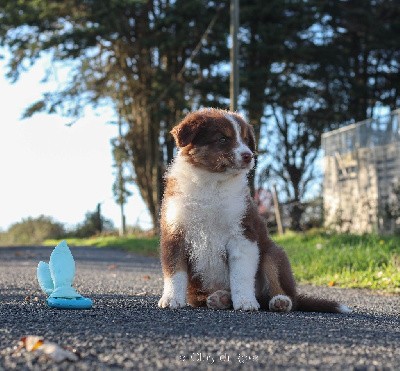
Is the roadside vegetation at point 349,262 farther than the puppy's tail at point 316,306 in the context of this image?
Yes

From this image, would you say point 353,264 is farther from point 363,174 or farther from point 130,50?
point 130,50

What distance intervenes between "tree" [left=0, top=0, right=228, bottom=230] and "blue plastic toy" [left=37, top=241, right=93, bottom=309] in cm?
1768

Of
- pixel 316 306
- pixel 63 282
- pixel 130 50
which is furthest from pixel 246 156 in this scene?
pixel 130 50

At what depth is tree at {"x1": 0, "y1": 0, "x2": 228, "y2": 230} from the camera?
24.3 metres

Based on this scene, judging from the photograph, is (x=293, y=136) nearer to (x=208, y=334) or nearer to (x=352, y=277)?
(x=352, y=277)

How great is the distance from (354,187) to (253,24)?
789 cm

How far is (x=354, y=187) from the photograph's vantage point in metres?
22.7

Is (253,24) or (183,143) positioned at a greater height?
(253,24)

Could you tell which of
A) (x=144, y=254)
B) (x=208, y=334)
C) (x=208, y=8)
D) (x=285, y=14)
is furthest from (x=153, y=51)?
(x=208, y=334)

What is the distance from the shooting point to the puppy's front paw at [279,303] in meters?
5.55

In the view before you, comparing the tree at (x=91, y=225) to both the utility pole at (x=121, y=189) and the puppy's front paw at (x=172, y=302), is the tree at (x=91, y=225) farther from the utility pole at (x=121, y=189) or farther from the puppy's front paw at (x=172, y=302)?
the puppy's front paw at (x=172, y=302)

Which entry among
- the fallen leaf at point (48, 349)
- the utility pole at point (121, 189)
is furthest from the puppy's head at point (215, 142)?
the utility pole at point (121, 189)

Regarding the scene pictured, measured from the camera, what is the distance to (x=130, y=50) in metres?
26.6

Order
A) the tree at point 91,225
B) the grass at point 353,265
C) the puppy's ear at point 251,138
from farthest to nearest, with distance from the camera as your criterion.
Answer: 1. the tree at point 91,225
2. the grass at point 353,265
3. the puppy's ear at point 251,138
